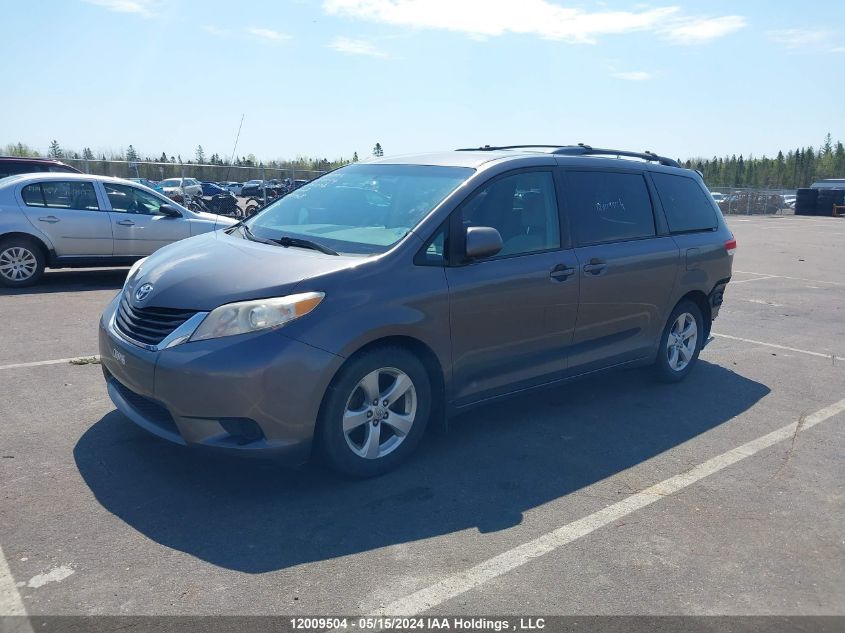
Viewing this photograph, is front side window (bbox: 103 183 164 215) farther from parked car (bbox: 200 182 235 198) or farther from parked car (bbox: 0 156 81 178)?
parked car (bbox: 200 182 235 198)

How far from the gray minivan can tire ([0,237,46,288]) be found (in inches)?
244

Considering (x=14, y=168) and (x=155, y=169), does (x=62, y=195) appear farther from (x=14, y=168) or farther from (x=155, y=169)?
(x=155, y=169)

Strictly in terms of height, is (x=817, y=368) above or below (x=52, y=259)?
below

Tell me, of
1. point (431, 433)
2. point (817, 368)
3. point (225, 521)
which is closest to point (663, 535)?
point (431, 433)

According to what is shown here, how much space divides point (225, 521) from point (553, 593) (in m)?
1.63

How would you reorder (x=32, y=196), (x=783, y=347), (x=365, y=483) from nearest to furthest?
(x=365, y=483) < (x=783, y=347) < (x=32, y=196)

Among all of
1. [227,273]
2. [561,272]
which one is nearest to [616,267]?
[561,272]

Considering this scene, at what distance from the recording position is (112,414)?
16.9 feet

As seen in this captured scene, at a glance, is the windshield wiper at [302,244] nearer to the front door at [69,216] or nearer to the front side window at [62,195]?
the front door at [69,216]

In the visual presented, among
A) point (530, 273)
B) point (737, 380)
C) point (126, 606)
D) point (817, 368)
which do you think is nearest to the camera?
point (126, 606)

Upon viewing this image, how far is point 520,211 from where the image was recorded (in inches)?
204

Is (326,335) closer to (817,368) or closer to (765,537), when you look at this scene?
(765,537)

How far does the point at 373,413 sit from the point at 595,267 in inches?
83.1

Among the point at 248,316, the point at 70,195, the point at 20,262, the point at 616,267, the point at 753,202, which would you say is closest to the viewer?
the point at 248,316
